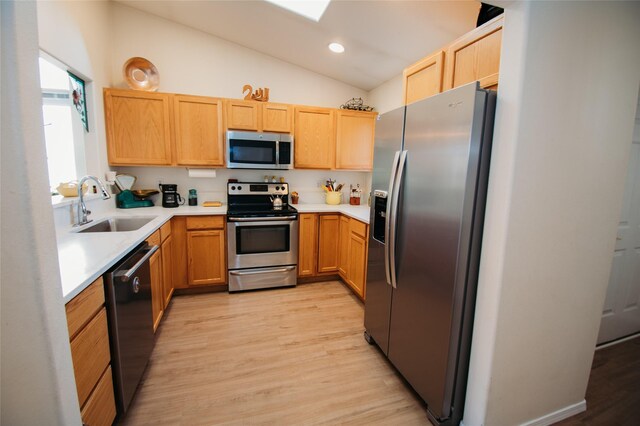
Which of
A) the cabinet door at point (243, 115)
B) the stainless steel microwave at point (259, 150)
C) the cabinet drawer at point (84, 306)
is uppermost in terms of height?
the cabinet door at point (243, 115)

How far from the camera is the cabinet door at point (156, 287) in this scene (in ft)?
7.04

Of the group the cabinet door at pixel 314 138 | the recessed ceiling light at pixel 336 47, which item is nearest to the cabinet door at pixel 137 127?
the cabinet door at pixel 314 138

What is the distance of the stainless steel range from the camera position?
9.87 feet

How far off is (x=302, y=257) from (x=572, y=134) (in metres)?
2.63

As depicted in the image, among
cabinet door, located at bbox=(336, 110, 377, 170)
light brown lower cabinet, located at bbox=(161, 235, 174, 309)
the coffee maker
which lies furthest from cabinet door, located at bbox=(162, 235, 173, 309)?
cabinet door, located at bbox=(336, 110, 377, 170)

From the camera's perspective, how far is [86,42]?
2.41 m

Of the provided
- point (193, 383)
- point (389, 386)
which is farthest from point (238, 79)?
point (389, 386)

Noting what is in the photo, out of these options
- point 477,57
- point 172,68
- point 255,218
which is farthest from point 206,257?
point 477,57

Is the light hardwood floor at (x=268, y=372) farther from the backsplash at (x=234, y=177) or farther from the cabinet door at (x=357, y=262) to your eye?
the backsplash at (x=234, y=177)

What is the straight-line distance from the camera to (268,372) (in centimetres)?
191

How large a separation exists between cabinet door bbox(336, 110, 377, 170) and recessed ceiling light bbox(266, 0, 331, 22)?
1.24m

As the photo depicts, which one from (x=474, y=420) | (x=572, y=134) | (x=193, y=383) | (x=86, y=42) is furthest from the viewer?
(x=86, y=42)

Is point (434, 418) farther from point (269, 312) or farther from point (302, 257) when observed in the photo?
point (302, 257)

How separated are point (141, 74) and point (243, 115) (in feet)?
3.74
